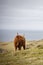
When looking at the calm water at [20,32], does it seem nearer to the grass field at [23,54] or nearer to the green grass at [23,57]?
the grass field at [23,54]

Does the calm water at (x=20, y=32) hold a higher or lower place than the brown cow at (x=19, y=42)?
higher

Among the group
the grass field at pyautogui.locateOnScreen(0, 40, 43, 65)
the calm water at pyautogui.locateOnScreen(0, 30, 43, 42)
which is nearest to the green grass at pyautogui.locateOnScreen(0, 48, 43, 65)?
the grass field at pyautogui.locateOnScreen(0, 40, 43, 65)

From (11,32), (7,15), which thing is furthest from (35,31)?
(7,15)

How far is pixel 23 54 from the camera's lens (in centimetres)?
170

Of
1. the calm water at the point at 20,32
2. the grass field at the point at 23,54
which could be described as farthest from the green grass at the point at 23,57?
the calm water at the point at 20,32

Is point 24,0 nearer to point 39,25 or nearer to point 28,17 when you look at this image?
point 28,17

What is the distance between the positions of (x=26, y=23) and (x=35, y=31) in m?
0.16

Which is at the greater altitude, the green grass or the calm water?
the calm water

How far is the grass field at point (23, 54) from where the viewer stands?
64.9 inches

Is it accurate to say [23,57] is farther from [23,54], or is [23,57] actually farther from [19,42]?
[19,42]

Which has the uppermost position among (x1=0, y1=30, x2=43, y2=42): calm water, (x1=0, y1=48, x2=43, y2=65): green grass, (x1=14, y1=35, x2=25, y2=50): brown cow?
(x1=0, y1=30, x2=43, y2=42): calm water

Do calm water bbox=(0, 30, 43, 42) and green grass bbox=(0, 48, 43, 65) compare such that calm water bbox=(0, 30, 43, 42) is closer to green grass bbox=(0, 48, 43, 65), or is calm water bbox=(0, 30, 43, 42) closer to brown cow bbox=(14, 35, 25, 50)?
brown cow bbox=(14, 35, 25, 50)

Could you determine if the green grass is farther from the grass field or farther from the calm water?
the calm water

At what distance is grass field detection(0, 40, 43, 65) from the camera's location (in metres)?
1.65
